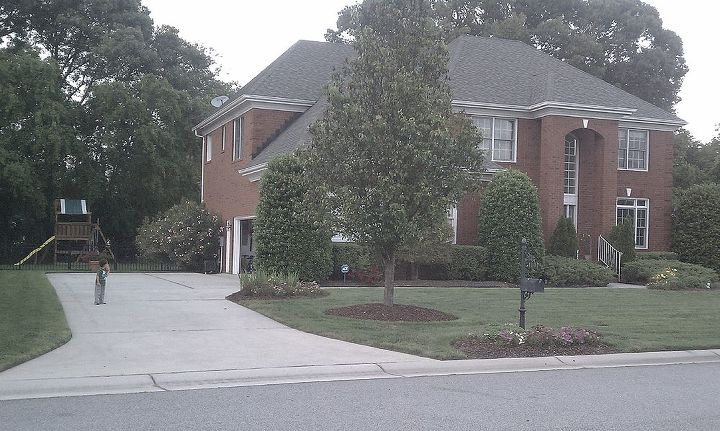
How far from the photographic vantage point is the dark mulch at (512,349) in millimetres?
10930

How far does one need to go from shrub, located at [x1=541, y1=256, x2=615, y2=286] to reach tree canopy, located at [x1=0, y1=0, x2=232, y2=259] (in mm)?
22308

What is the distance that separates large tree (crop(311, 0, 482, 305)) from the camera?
13484 millimetres

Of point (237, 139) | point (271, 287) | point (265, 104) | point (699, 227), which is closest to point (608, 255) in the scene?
point (699, 227)

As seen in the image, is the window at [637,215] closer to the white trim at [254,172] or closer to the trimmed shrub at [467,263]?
the trimmed shrub at [467,263]

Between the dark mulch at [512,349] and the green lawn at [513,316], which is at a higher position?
the green lawn at [513,316]

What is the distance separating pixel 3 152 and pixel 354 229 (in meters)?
24.9

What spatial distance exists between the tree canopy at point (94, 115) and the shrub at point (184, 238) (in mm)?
8735

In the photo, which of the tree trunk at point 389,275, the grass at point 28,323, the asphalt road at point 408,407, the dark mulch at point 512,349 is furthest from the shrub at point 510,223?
the asphalt road at point 408,407

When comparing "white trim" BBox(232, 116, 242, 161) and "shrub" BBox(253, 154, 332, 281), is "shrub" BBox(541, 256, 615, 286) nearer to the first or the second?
"shrub" BBox(253, 154, 332, 281)

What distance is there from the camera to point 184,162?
41031 mm

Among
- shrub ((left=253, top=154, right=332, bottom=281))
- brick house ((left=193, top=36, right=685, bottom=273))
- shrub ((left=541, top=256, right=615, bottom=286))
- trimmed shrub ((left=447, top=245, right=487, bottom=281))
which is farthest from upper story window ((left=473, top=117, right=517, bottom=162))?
shrub ((left=253, top=154, right=332, bottom=281))

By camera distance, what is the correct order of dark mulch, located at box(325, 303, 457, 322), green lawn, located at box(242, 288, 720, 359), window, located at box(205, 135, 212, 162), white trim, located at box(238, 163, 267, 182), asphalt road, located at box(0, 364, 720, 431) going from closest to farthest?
1. asphalt road, located at box(0, 364, 720, 431)
2. green lawn, located at box(242, 288, 720, 359)
3. dark mulch, located at box(325, 303, 457, 322)
4. white trim, located at box(238, 163, 267, 182)
5. window, located at box(205, 135, 212, 162)

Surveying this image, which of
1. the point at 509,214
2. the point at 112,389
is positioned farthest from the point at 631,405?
the point at 509,214

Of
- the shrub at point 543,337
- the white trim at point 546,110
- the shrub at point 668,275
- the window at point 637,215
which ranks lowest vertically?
the shrub at point 543,337
